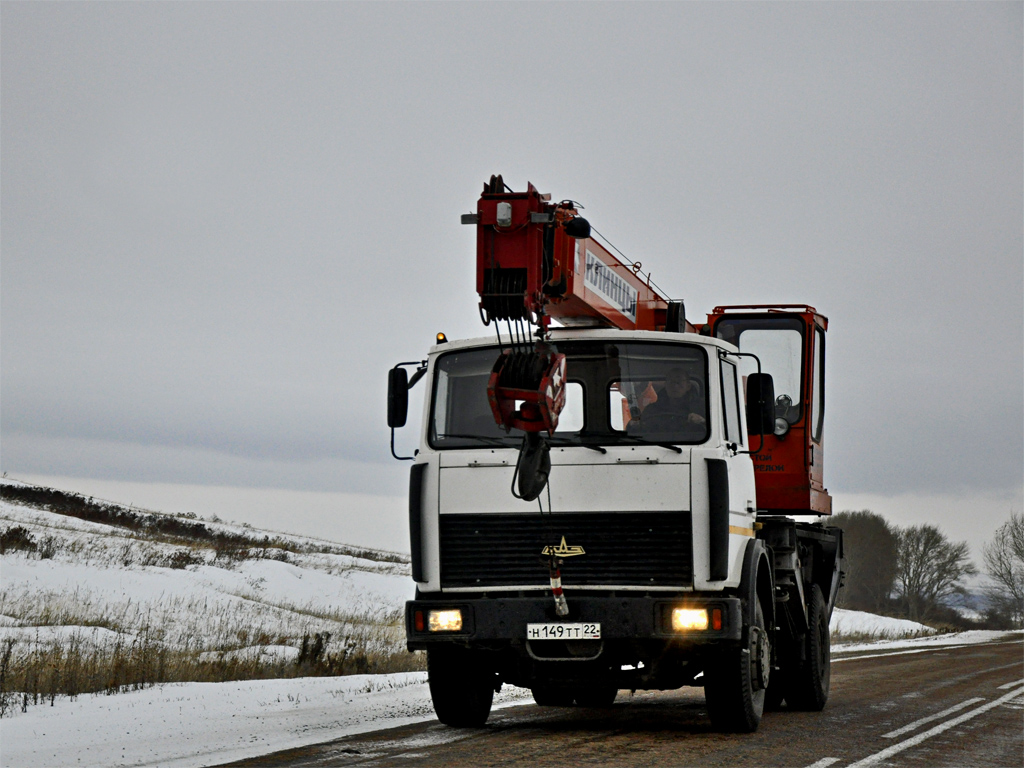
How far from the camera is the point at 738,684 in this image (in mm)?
8773

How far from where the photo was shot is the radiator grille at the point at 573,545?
8.34 m

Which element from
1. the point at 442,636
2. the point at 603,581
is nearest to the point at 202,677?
the point at 442,636

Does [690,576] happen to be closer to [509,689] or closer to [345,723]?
[345,723]

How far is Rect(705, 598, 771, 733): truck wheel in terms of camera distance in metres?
8.66

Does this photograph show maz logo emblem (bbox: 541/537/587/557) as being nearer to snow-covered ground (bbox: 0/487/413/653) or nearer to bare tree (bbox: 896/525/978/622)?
snow-covered ground (bbox: 0/487/413/653)

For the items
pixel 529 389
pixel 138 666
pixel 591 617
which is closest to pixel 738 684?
pixel 591 617

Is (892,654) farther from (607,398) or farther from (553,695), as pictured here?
(607,398)

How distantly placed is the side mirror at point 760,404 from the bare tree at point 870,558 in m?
67.7

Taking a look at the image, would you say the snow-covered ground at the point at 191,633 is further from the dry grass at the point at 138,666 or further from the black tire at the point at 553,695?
the black tire at the point at 553,695

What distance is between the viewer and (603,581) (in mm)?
8391

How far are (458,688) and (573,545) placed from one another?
189cm

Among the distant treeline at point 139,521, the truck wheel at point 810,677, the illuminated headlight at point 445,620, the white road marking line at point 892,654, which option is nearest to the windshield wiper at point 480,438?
the illuminated headlight at point 445,620

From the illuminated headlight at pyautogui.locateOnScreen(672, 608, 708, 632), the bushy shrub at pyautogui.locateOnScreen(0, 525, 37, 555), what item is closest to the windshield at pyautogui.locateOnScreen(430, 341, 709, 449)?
the illuminated headlight at pyautogui.locateOnScreen(672, 608, 708, 632)

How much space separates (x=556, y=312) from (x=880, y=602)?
72719mm
